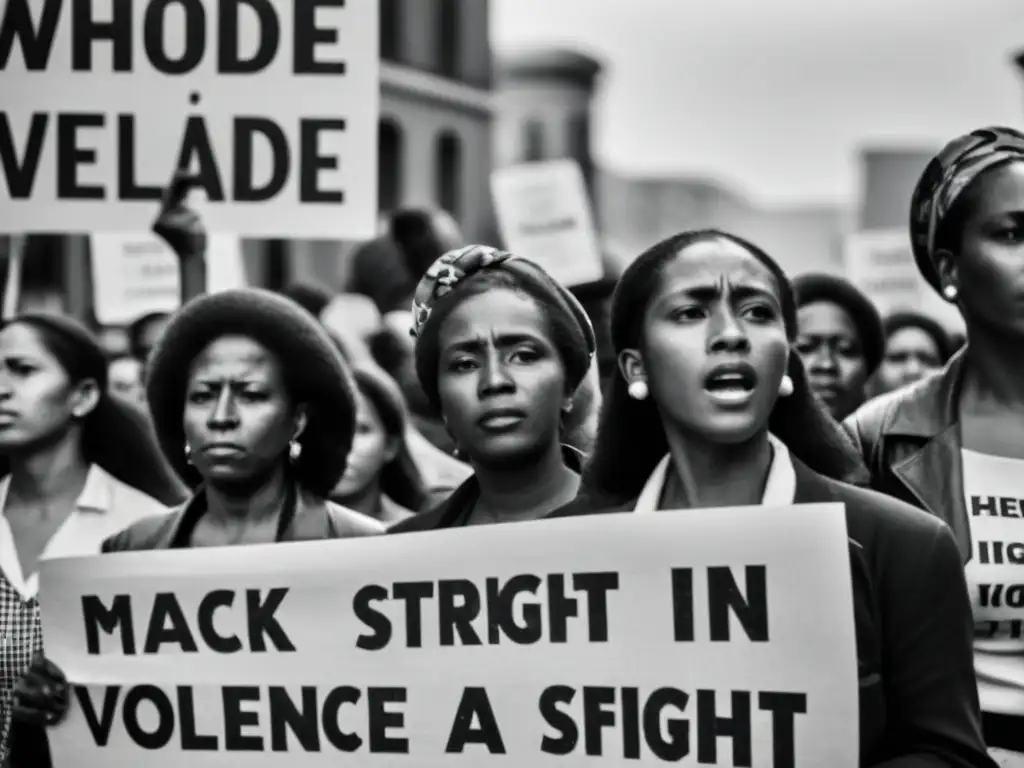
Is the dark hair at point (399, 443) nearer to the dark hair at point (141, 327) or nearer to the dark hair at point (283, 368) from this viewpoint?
the dark hair at point (283, 368)

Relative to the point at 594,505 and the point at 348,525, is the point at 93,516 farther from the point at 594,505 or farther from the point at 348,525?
the point at 594,505

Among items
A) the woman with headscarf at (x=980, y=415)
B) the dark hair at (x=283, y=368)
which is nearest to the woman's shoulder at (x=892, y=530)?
Result: the woman with headscarf at (x=980, y=415)

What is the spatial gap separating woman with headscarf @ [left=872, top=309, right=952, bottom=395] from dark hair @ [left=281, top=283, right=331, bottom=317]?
2.87 metres

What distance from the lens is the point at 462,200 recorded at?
1150 inches

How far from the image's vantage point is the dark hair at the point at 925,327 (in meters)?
7.67

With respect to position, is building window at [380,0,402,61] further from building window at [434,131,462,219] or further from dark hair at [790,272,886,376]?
dark hair at [790,272,886,376]

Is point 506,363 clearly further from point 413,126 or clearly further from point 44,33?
point 413,126

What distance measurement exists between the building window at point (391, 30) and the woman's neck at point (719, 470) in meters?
23.2

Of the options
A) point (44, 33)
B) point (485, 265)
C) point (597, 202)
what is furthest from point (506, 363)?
point (597, 202)

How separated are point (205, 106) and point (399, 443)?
1483 millimetres

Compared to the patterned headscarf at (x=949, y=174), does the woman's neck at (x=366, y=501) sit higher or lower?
lower

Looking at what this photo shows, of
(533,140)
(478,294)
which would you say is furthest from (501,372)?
(533,140)

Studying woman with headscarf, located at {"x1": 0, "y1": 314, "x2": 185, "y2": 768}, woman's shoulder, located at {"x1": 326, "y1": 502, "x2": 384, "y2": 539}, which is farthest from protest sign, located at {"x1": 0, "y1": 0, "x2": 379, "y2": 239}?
woman's shoulder, located at {"x1": 326, "y1": 502, "x2": 384, "y2": 539}

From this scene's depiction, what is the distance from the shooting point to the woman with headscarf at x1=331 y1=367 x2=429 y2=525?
5.74m
